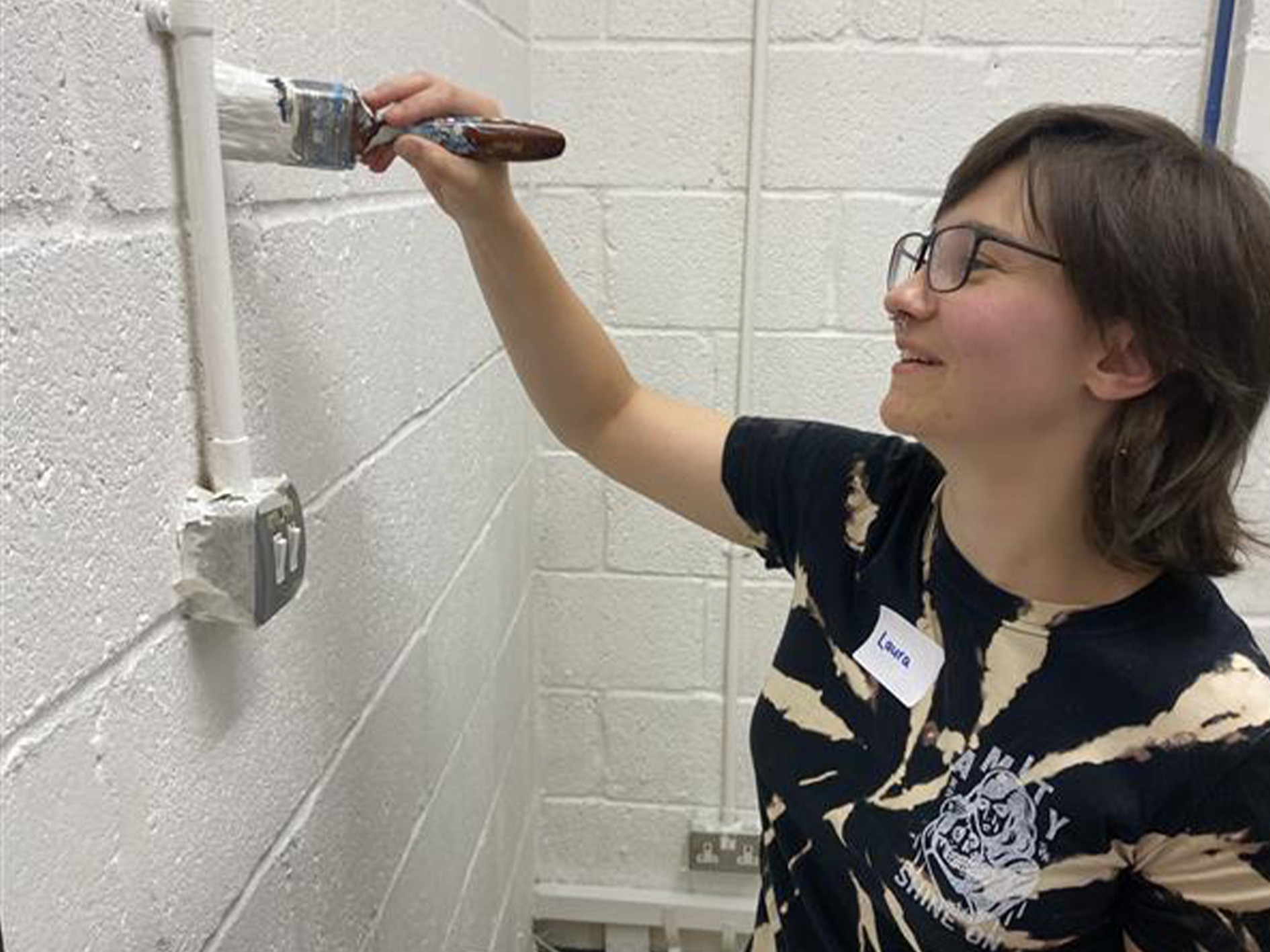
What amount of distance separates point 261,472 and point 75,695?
0.24 meters

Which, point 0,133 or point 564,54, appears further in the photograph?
point 564,54

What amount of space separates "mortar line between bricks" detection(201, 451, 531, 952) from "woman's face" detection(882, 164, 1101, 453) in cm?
52

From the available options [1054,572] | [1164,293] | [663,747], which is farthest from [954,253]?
[663,747]

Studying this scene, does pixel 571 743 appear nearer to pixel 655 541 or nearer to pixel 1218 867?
pixel 655 541

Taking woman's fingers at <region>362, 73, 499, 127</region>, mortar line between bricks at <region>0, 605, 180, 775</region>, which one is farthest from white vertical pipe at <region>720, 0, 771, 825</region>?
mortar line between bricks at <region>0, 605, 180, 775</region>

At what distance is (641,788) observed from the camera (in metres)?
2.04

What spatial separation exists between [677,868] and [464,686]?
85cm

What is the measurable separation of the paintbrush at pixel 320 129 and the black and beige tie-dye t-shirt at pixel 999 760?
482mm

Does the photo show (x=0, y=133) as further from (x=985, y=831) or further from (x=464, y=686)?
(x=464, y=686)

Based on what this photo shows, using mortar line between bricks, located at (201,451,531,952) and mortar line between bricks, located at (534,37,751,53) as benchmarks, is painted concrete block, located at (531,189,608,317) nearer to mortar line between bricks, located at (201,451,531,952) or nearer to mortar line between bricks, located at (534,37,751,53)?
mortar line between bricks, located at (534,37,751,53)

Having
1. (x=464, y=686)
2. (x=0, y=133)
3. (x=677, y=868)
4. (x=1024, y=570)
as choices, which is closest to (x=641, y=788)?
(x=677, y=868)

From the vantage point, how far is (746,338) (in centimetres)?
176

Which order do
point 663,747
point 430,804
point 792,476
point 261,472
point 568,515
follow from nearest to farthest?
1. point 261,472
2. point 792,476
3. point 430,804
4. point 568,515
5. point 663,747

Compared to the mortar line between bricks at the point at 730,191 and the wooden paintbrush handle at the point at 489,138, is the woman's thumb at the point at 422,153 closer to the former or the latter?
the wooden paintbrush handle at the point at 489,138
